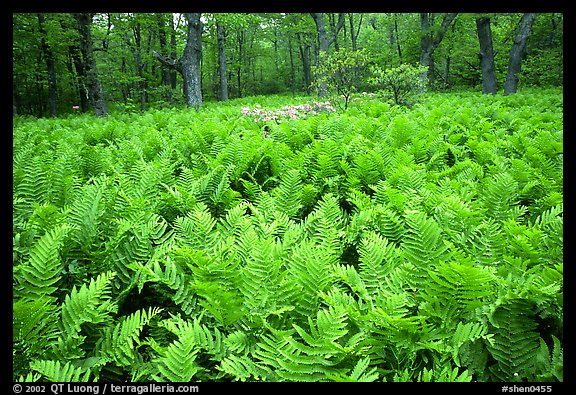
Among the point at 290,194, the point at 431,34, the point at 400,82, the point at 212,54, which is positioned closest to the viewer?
the point at 290,194

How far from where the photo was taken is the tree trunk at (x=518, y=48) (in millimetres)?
13391

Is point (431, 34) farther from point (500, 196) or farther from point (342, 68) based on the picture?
point (500, 196)

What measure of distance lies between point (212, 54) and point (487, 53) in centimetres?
2498

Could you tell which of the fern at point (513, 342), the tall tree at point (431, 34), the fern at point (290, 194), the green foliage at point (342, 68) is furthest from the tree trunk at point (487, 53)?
the fern at point (513, 342)

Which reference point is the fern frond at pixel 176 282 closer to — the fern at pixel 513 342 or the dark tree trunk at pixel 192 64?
the fern at pixel 513 342

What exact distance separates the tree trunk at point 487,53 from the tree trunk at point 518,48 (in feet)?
6.51

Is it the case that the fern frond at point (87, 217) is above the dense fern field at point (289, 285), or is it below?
above

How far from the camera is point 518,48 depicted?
13.9m

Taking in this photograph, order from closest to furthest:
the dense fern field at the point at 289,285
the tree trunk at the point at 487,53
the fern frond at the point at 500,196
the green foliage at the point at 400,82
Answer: the dense fern field at the point at 289,285, the fern frond at the point at 500,196, the green foliage at the point at 400,82, the tree trunk at the point at 487,53

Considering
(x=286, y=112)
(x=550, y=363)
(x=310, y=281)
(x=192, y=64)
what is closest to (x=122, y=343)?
(x=310, y=281)

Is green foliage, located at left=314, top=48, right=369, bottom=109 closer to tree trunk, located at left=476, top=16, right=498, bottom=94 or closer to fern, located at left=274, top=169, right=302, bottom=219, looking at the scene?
fern, located at left=274, top=169, right=302, bottom=219
